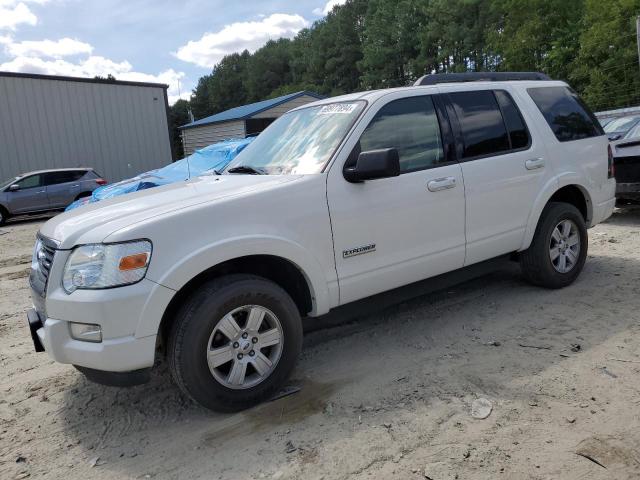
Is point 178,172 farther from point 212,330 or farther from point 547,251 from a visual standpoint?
point 212,330

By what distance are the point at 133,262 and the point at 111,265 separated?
0.11m

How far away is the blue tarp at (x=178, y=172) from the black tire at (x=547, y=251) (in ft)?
19.9

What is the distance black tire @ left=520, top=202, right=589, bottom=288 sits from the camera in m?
4.88

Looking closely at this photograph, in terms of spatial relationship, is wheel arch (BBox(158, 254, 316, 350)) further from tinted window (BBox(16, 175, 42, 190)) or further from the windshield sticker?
tinted window (BBox(16, 175, 42, 190))

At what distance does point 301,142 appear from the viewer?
158 inches

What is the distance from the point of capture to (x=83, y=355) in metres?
2.91

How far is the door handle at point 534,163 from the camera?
4.65 metres

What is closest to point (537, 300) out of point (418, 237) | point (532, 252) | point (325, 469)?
point (532, 252)

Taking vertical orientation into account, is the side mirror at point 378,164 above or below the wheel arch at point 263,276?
above

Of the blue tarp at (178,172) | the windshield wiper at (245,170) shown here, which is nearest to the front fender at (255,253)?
the windshield wiper at (245,170)

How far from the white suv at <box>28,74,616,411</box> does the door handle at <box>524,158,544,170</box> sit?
0.01 meters

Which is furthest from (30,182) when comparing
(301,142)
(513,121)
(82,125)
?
(513,121)

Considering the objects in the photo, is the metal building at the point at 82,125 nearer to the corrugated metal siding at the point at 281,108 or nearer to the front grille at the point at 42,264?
the corrugated metal siding at the point at 281,108

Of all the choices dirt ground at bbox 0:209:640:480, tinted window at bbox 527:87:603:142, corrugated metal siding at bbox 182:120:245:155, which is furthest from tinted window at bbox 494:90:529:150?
corrugated metal siding at bbox 182:120:245:155
